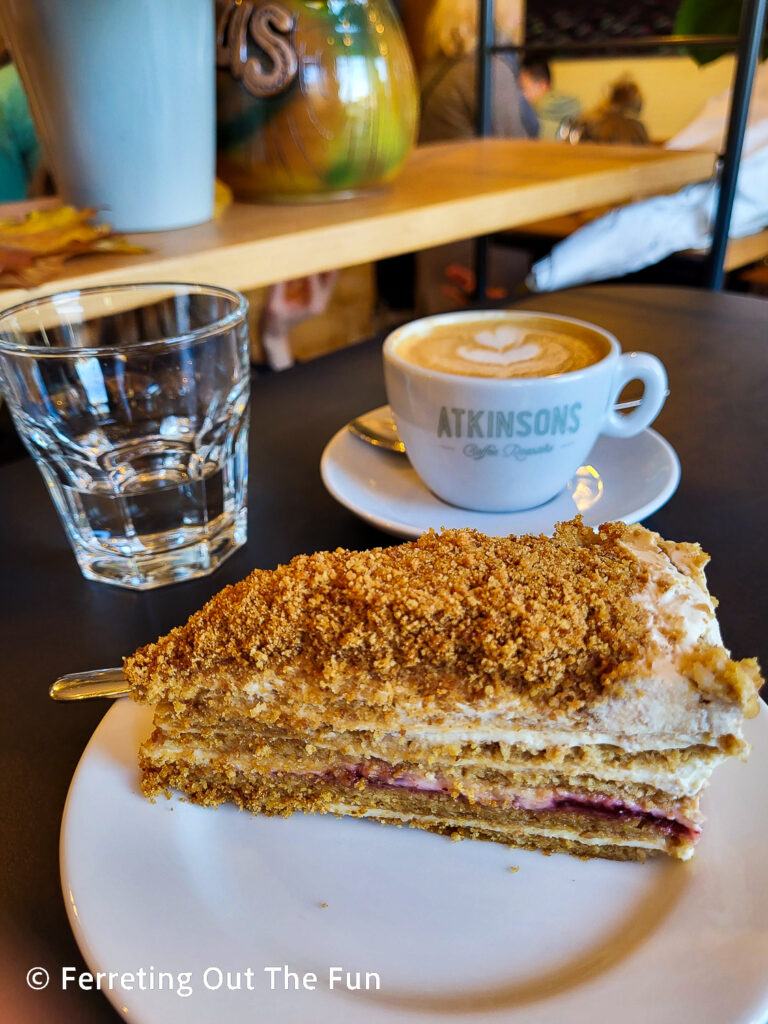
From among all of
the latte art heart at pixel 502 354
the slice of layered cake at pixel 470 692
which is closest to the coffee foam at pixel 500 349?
the latte art heart at pixel 502 354

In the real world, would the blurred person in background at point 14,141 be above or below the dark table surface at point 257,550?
above

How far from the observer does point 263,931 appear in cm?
37

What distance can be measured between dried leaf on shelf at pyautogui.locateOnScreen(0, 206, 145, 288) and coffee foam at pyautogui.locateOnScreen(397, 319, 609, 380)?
40 centimetres

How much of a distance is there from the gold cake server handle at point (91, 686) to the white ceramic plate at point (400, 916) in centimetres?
3

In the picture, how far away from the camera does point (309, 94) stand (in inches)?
39.1

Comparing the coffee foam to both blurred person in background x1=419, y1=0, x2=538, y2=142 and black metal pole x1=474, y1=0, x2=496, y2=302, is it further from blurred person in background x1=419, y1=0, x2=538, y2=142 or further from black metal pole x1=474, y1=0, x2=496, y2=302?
blurred person in background x1=419, y1=0, x2=538, y2=142

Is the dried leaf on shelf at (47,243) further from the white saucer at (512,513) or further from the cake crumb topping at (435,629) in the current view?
the cake crumb topping at (435,629)

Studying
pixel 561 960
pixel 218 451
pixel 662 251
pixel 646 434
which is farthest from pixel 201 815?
pixel 662 251

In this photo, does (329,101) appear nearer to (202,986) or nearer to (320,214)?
(320,214)

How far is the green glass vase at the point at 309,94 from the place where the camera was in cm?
97

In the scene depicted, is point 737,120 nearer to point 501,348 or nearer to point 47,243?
point 501,348

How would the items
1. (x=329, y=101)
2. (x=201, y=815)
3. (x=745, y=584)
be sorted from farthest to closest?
1. (x=329, y=101)
2. (x=745, y=584)
3. (x=201, y=815)

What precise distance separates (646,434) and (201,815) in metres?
0.54

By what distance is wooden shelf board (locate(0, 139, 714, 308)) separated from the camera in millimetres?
907
